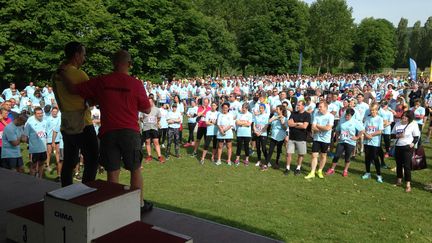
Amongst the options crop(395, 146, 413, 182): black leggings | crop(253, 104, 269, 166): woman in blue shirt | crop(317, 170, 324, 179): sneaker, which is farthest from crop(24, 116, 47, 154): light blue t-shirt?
crop(395, 146, 413, 182): black leggings

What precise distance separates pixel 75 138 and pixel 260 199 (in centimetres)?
547

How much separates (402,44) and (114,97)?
327ft

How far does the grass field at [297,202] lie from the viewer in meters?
6.75

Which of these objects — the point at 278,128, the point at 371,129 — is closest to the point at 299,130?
the point at 278,128

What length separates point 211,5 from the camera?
58031 millimetres

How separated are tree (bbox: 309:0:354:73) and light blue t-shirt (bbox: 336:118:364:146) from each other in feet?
182

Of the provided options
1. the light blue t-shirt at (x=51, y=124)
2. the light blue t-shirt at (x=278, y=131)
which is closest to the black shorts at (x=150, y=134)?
the light blue t-shirt at (x=51, y=124)

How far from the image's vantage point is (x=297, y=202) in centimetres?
836

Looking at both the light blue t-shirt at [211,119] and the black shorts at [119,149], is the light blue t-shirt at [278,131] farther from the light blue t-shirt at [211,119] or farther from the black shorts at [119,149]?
the black shorts at [119,149]

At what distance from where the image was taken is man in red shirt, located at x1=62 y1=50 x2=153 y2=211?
3.63 metres

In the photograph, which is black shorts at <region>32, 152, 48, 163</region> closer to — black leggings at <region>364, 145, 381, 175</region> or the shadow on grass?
the shadow on grass

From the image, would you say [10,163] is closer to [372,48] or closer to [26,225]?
[26,225]

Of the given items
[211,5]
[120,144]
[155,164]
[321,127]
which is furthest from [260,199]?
[211,5]

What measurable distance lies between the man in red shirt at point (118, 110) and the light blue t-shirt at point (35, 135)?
6191 mm
